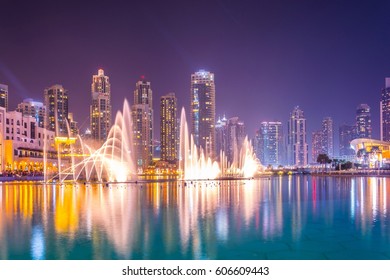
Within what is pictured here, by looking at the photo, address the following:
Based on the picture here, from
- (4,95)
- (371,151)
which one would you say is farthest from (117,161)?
(371,151)

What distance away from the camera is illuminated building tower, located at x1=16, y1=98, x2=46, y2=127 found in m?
162

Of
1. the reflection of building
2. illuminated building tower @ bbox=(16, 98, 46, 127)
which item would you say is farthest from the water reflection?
the reflection of building

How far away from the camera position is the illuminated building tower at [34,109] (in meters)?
162

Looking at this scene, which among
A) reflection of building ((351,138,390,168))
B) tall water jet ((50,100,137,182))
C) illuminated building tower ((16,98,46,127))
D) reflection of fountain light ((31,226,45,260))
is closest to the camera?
reflection of fountain light ((31,226,45,260))

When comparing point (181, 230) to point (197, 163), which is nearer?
point (181, 230)

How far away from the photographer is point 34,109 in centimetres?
16788

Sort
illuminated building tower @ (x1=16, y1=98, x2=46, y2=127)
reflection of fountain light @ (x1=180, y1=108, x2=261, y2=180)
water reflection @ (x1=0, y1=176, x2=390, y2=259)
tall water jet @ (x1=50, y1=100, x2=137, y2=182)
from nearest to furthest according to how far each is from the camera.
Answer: water reflection @ (x1=0, y1=176, x2=390, y2=259)
tall water jet @ (x1=50, y1=100, x2=137, y2=182)
reflection of fountain light @ (x1=180, y1=108, x2=261, y2=180)
illuminated building tower @ (x1=16, y1=98, x2=46, y2=127)

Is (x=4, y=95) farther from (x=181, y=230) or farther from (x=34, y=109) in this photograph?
(x=181, y=230)

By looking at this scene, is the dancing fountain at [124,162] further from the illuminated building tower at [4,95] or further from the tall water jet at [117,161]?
the illuminated building tower at [4,95]

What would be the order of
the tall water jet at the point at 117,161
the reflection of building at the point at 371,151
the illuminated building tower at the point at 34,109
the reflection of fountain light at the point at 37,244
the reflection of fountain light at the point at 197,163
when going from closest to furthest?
1. the reflection of fountain light at the point at 37,244
2. the tall water jet at the point at 117,161
3. the reflection of fountain light at the point at 197,163
4. the illuminated building tower at the point at 34,109
5. the reflection of building at the point at 371,151

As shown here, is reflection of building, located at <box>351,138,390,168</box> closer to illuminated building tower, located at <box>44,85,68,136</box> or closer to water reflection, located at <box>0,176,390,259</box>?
illuminated building tower, located at <box>44,85,68,136</box>

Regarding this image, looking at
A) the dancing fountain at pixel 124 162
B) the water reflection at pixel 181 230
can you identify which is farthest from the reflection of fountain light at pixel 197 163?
the water reflection at pixel 181 230

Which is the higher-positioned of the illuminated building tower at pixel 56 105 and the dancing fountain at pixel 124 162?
the illuminated building tower at pixel 56 105
